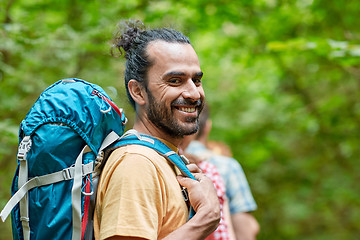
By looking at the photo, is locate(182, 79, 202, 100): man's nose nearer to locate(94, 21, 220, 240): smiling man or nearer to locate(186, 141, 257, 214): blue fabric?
locate(94, 21, 220, 240): smiling man

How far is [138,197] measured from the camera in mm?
1602

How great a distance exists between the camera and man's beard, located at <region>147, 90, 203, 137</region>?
197 centimetres

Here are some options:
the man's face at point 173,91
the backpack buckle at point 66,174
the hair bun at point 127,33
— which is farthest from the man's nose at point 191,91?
the backpack buckle at point 66,174

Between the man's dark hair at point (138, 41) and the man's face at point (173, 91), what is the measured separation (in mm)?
60

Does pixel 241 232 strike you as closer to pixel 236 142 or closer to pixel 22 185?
pixel 22 185

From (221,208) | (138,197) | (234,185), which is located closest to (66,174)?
(138,197)

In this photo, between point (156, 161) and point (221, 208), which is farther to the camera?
point (221, 208)

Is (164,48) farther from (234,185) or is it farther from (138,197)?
(234,185)

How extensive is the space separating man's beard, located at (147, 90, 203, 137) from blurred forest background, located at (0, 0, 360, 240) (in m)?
0.47

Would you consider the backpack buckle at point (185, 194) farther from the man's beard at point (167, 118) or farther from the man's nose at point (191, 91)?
the man's nose at point (191, 91)

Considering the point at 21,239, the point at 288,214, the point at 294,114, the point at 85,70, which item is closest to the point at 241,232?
the point at 21,239

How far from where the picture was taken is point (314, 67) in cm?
664

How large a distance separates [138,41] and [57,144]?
84 centimetres

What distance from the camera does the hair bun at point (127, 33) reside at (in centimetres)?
222
